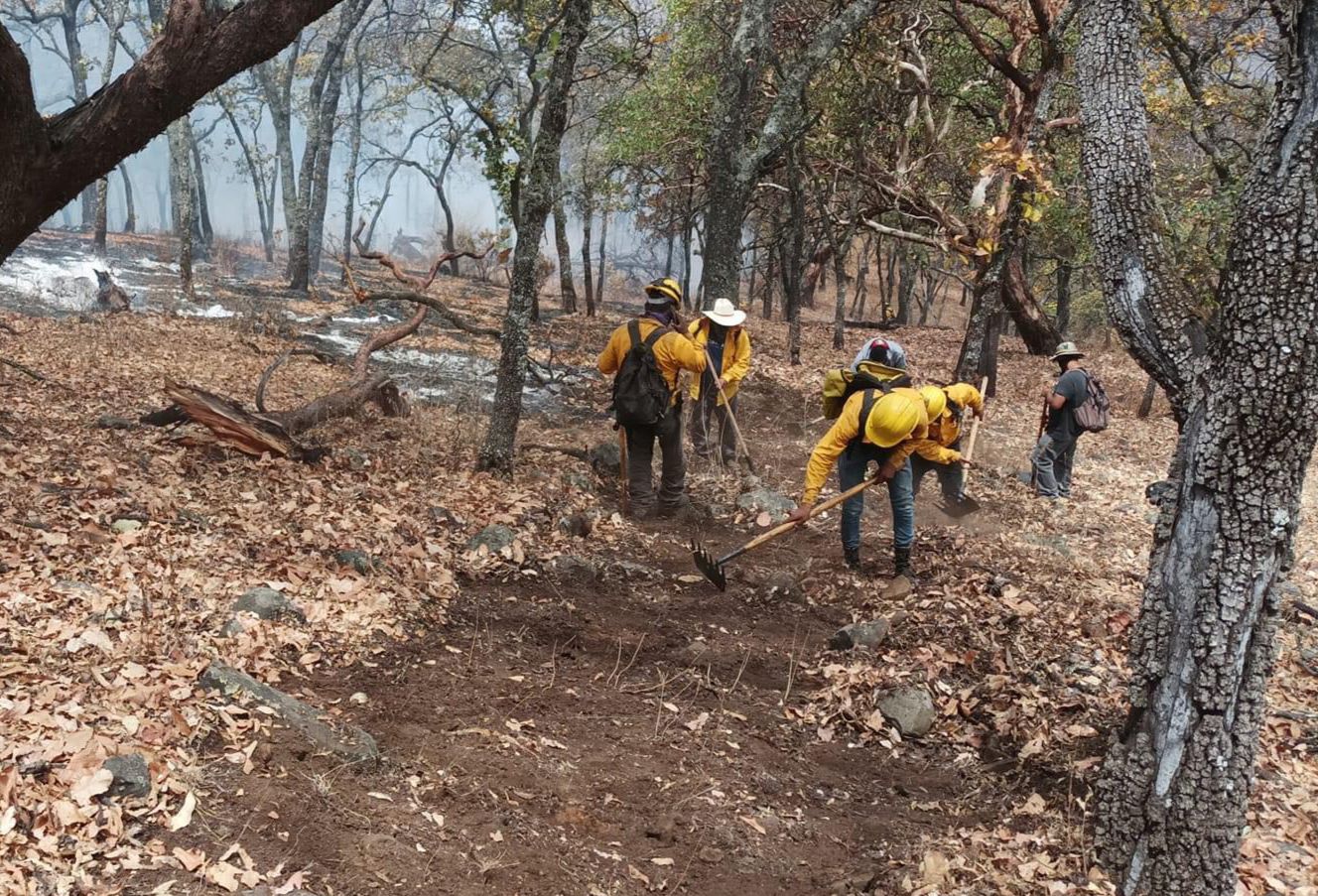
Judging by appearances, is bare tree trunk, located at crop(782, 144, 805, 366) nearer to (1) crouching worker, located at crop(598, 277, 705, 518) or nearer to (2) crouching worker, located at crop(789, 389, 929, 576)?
(1) crouching worker, located at crop(598, 277, 705, 518)

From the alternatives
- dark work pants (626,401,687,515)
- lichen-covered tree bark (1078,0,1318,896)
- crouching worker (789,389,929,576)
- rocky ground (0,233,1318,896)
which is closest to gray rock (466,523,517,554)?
rocky ground (0,233,1318,896)

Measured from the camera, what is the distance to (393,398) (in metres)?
9.75

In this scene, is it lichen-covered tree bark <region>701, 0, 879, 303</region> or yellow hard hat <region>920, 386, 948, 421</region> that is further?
lichen-covered tree bark <region>701, 0, 879, 303</region>

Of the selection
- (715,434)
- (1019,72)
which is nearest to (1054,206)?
(1019,72)

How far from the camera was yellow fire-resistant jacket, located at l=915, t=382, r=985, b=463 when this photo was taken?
8008 millimetres

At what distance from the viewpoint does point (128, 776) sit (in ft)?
10.7

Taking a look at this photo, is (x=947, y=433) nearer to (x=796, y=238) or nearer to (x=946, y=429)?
(x=946, y=429)

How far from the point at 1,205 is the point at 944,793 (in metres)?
5.65

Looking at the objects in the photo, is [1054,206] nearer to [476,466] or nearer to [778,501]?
[778,501]

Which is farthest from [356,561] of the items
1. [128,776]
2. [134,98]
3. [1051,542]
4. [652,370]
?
[1051,542]

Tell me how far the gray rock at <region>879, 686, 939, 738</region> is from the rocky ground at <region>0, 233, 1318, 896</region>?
0.7 inches

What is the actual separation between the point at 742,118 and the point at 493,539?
201 inches

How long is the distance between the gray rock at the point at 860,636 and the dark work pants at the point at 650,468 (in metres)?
2.70

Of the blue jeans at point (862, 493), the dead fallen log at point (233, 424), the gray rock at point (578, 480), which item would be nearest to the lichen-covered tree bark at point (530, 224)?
the gray rock at point (578, 480)
